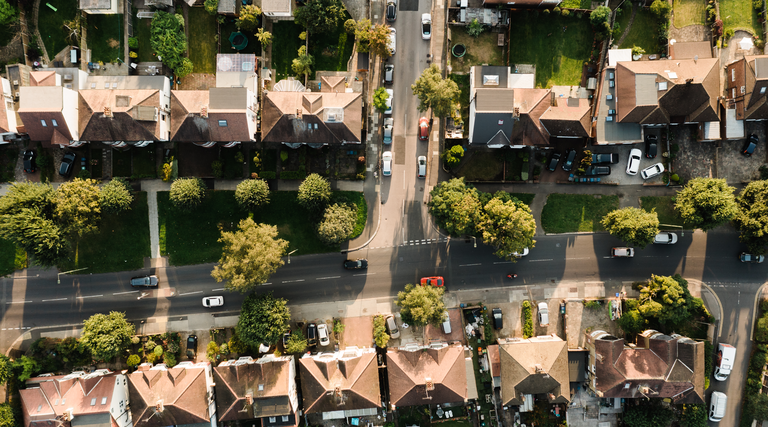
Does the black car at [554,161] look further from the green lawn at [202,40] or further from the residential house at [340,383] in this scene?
the green lawn at [202,40]

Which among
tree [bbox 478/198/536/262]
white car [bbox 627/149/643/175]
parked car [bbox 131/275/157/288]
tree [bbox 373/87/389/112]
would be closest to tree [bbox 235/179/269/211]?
parked car [bbox 131/275/157/288]

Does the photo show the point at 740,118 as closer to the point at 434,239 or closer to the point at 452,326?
the point at 434,239

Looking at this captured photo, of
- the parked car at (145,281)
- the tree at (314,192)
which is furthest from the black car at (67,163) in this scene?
the tree at (314,192)

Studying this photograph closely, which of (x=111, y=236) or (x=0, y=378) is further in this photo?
(x=111, y=236)

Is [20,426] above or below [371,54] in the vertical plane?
below

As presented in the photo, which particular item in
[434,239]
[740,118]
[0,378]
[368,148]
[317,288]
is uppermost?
[740,118]

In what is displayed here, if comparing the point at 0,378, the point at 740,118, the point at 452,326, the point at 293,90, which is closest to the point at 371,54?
the point at 293,90

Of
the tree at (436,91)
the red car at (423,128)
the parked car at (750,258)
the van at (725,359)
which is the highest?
the tree at (436,91)
